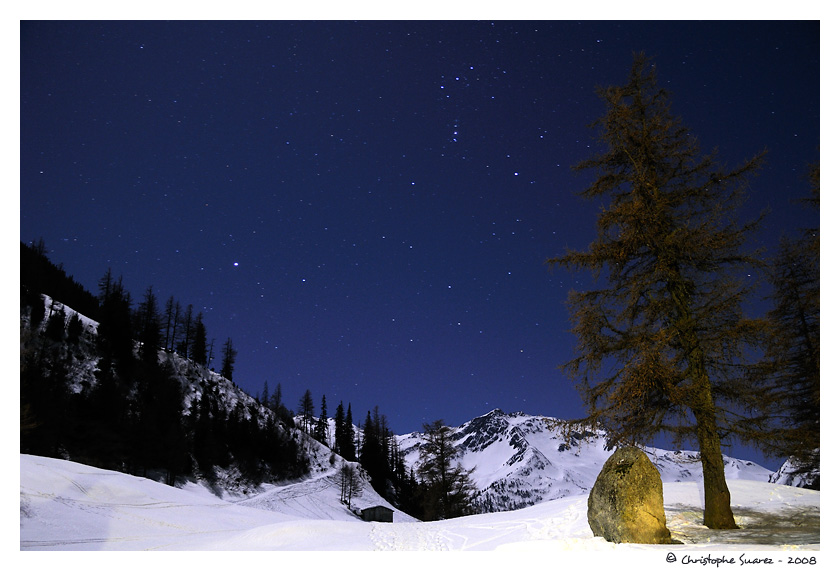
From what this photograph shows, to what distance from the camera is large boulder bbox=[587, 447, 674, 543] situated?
7820 mm

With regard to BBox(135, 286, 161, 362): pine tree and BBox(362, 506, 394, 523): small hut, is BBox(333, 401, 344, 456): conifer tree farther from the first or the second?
BBox(362, 506, 394, 523): small hut

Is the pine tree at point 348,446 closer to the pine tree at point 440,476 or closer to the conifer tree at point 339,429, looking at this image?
the conifer tree at point 339,429

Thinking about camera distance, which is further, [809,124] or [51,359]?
[51,359]

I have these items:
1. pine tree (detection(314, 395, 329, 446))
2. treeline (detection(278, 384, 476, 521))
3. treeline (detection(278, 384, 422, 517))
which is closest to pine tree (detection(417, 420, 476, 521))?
treeline (detection(278, 384, 476, 521))

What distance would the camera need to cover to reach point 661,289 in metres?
10.2

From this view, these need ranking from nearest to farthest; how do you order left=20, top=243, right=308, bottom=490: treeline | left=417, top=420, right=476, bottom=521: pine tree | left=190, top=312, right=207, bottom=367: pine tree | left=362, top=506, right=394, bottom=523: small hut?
left=417, top=420, right=476, bottom=521: pine tree, left=362, top=506, right=394, bottom=523: small hut, left=20, top=243, right=308, bottom=490: treeline, left=190, top=312, right=207, bottom=367: pine tree

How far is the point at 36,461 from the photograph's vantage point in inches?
773

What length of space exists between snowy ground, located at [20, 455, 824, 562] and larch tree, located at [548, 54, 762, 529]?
163 centimetres

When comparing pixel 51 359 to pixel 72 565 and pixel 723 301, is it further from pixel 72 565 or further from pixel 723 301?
pixel 723 301

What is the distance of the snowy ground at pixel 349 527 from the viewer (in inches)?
313

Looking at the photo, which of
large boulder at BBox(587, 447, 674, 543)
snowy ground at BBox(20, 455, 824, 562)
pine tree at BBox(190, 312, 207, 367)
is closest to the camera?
large boulder at BBox(587, 447, 674, 543)

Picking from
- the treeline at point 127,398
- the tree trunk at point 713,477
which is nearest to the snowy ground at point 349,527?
the tree trunk at point 713,477
